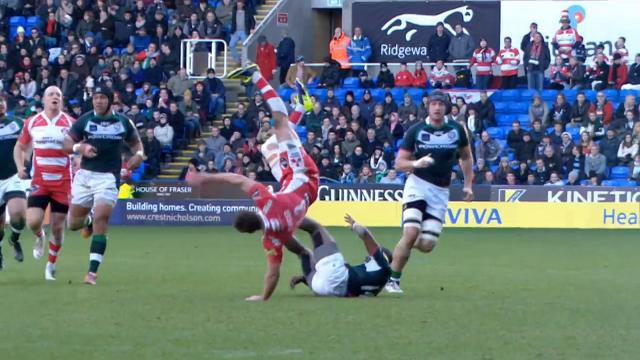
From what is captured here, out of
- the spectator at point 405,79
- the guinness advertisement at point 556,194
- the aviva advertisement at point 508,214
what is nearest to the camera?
the aviva advertisement at point 508,214

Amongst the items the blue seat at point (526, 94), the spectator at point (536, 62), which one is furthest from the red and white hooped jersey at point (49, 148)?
the blue seat at point (526, 94)

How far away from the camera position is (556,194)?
99.3ft

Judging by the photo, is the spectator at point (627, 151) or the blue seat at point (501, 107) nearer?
the spectator at point (627, 151)

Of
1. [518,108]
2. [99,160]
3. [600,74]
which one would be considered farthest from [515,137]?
[99,160]

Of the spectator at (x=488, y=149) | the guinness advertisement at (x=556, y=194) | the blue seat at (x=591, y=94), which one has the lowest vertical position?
the guinness advertisement at (x=556, y=194)

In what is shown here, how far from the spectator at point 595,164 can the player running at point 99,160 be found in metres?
16.8

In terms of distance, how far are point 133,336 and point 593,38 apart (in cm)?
2723

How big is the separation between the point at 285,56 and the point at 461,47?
Result: 4615 millimetres

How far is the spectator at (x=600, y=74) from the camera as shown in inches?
1352

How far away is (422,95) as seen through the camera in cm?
3478

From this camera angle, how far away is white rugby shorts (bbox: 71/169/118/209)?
1623cm

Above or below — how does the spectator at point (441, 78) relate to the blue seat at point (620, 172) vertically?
above

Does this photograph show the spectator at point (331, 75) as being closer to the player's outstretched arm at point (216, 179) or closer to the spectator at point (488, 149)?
the spectator at point (488, 149)

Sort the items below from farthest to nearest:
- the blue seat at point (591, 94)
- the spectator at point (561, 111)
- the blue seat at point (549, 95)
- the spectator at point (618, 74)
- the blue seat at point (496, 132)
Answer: the blue seat at point (549, 95) < the spectator at point (618, 74) < the blue seat at point (496, 132) < the blue seat at point (591, 94) < the spectator at point (561, 111)
